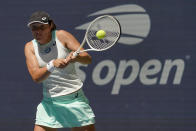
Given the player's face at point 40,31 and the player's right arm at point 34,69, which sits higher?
the player's face at point 40,31

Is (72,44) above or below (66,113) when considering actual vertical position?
above

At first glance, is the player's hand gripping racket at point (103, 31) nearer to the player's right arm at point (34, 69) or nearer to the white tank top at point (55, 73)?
the white tank top at point (55, 73)

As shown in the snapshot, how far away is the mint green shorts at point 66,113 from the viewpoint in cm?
430

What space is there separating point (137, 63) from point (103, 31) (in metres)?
1.72

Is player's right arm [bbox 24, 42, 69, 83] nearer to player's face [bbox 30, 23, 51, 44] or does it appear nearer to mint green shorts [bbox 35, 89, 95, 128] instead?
player's face [bbox 30, 23, 51, 44]

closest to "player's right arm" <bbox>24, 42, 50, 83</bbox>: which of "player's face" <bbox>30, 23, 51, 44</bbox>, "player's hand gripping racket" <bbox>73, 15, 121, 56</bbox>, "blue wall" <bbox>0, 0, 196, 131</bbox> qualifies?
"player's face" <bbox>30, 23, 51, 44</bbox>

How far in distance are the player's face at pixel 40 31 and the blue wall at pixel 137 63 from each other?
176 centimetres

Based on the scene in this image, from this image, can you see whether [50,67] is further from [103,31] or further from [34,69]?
[103,31]

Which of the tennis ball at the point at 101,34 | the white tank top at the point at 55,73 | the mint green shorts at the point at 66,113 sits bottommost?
the mint green shorts at the point at 66,113

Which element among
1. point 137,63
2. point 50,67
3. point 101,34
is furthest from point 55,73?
point 137,63

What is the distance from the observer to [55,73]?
14.1 feet

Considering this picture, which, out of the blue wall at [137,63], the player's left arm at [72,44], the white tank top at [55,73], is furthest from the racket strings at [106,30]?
the blue wall at [137,63]

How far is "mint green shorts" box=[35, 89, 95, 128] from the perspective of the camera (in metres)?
4.30

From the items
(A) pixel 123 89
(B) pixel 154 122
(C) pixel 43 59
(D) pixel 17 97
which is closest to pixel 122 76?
(A) pixel 123 89
